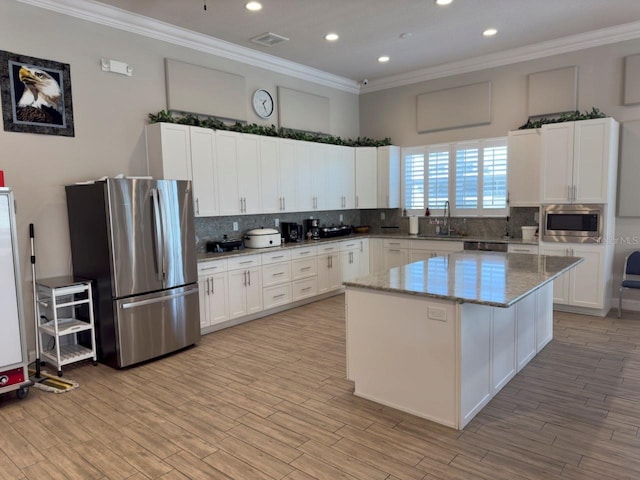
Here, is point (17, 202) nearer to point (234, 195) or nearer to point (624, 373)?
point (234, 195)

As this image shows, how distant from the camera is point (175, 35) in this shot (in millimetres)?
5156

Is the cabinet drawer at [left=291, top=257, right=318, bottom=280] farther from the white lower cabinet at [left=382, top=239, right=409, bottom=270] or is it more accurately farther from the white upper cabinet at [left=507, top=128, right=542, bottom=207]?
the white upper cabinet at [left=507, top=128, right=542, bottom=207]

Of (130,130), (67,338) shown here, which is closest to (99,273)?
(67,338)

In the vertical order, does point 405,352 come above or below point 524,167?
below

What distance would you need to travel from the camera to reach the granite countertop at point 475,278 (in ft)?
9.04

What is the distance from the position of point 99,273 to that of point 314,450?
2673 millimetres

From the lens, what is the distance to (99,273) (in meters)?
4.07

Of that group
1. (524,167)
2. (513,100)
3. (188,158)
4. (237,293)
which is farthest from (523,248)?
(188,158)

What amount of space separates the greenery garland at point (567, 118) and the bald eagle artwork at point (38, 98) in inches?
225

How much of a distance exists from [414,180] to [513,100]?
6.31 ft

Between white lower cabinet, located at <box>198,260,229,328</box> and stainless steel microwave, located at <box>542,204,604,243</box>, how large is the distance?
416 cm

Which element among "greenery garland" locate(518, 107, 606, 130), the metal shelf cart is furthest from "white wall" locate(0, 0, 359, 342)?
"greenery garland" locate(518, 107, 606, 130)

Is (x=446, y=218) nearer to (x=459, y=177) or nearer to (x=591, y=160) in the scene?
(x=459, y=177)

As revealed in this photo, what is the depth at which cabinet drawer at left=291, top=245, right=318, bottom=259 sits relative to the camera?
608 centimetres
